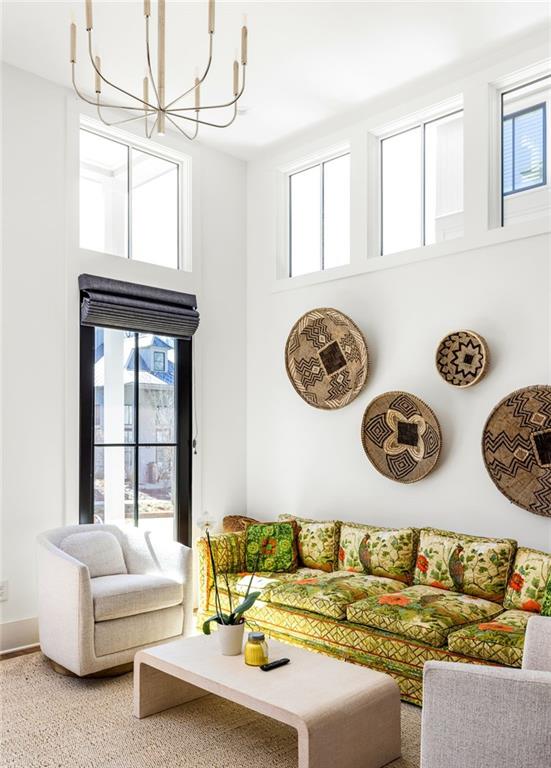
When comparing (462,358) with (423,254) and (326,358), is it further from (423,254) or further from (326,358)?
(326,358)

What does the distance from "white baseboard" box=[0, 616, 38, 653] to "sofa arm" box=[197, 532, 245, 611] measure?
978 mm

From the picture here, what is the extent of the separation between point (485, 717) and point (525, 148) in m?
3.14

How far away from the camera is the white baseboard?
146 inches

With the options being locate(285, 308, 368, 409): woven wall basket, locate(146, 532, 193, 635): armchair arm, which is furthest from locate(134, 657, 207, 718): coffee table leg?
locate(285, 308, 368, 409): woven wall basket

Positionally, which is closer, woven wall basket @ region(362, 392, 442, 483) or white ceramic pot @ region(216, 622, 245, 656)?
white ceramic pot @ region(216, 622, 245, 656)

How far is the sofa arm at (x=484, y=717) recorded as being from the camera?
1.63 meters

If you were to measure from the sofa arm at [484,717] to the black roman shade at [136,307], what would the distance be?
3.01 meters

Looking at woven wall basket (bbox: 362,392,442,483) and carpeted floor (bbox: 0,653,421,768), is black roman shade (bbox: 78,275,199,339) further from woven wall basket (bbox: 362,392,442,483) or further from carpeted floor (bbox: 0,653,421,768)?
carpeted floor (bbox: 0,653,421,768)

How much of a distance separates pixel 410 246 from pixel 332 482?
1.64 m

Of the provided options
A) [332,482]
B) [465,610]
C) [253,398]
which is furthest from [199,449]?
[465,610]

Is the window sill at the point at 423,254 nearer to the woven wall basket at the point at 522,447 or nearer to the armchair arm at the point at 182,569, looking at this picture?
the woven wall basket at the point at 522,447

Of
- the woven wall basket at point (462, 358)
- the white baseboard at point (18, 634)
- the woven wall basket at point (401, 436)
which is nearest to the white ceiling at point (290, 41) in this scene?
the woven wall basket at point (462, 358)

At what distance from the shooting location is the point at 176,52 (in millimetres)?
3725

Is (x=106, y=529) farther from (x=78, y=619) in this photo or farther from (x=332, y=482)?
(x=332, y=482)
